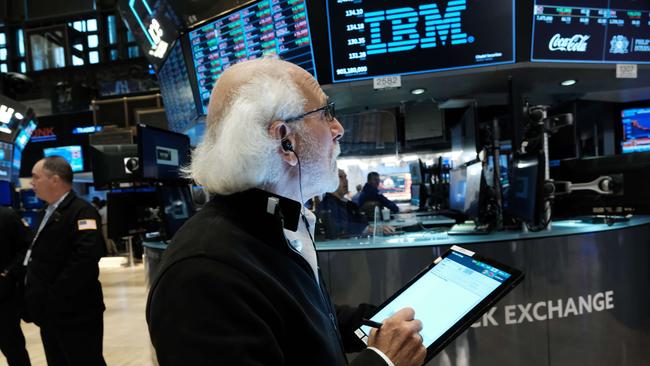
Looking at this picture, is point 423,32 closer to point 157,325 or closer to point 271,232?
point 271,232

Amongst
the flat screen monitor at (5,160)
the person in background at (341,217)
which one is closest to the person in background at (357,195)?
the person in background at (341,217)

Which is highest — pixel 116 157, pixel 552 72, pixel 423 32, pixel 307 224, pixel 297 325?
pixel 423 32

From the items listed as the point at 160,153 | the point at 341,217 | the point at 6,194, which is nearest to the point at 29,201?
the point at 6,194

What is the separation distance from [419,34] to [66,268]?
273 centimetres

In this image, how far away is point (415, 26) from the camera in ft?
9.36

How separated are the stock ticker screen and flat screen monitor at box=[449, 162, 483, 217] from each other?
4.35 ft

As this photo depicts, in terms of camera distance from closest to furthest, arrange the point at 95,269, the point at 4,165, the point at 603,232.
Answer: the point at 603,232 < the point at 95,269 < the point at 4,165

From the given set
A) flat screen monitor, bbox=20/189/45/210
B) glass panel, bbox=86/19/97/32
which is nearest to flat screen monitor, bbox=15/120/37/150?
flat screen monitor, bbox=20/189/45/210

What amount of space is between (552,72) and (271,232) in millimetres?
2955

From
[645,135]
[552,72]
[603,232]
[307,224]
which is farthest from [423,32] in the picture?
[645,135]

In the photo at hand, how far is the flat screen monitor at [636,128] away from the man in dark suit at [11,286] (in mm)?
5930

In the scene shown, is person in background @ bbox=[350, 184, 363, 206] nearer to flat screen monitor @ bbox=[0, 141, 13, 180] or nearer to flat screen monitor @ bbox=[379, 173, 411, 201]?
flat screen monitor @ bbox=[379, 173, 411, 201]

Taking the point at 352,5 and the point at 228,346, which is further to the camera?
the point at 352,5

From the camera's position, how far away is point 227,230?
837mm
